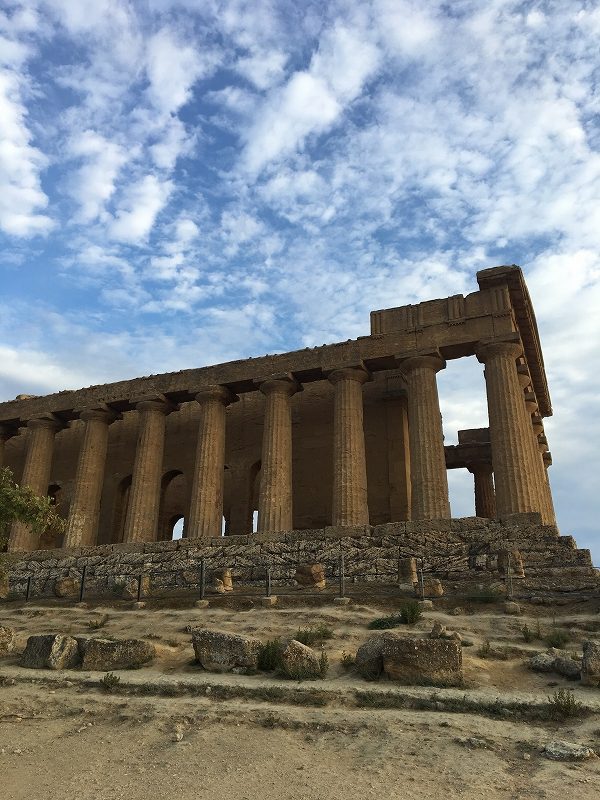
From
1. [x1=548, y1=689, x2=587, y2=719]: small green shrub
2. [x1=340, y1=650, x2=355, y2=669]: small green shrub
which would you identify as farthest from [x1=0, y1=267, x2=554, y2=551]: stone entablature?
[x1=548, y1=689, x2=587, y2=719]: small green shrub

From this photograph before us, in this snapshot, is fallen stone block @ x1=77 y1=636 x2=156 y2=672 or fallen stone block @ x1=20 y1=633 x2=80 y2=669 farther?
fallen stone block @ x1=20 y1=633 x2=80 y2=669

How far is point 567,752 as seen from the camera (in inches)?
271

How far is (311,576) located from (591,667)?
849 centimetres

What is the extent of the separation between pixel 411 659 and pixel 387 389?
18.1 meters

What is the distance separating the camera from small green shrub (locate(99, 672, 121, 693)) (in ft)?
32.5

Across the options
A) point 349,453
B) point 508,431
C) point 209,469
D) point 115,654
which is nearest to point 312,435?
point 209,469

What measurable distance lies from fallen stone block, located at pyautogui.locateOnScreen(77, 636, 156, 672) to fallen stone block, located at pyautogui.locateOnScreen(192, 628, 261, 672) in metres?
0.98

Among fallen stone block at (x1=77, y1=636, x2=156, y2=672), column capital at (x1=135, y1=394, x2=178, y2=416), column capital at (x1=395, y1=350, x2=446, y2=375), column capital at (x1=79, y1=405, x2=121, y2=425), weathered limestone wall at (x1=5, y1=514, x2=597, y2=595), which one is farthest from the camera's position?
column capital at (x1=79, y1=405, x2=121, y2=425)

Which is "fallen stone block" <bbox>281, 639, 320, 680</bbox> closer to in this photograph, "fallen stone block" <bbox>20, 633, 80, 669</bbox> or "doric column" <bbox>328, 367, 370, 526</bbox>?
"fallen stone block" <bbox>20, 633, 80, 669</bbox>

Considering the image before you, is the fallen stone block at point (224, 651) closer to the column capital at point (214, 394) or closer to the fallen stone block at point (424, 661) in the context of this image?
the fallen stone block at point (424, 661)

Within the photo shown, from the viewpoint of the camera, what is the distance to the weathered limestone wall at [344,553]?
16.6 metres

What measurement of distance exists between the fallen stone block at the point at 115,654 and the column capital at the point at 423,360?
46.1 feet

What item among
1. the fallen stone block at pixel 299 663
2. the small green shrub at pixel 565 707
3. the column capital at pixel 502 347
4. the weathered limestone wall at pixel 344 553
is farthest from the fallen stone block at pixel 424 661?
the column capital at pixel 502 347

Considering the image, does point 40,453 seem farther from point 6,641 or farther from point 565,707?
point 565,707
